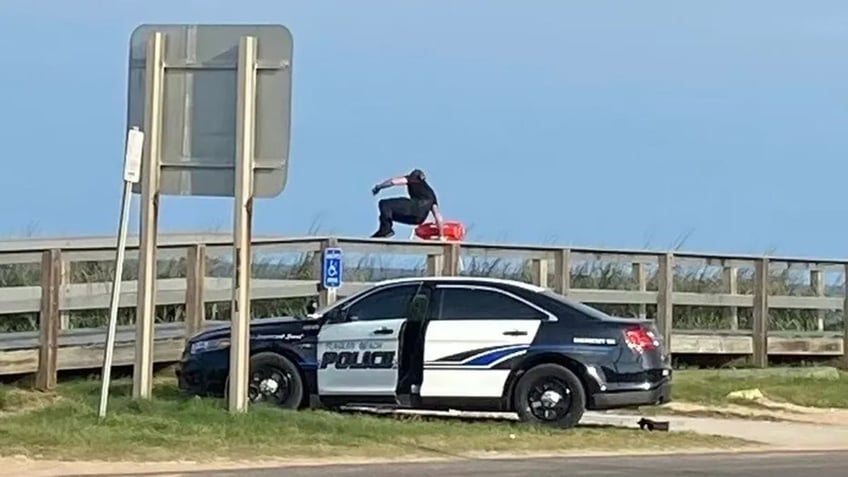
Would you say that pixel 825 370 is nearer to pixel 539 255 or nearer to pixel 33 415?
pixel 539 255

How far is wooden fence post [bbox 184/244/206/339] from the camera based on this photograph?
20.3 meters

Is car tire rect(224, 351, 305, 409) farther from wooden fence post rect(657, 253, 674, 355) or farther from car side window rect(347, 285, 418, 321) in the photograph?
wooden fence post rect(657, 253, 674, 355)

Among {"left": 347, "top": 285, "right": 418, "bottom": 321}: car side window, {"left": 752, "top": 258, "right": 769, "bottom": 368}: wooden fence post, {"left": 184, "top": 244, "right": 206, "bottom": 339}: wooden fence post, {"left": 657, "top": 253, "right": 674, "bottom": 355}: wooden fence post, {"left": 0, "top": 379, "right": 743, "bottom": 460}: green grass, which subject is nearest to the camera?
{"left": 0, "top": 379, "right": 743, "bottom": 460}: green grass

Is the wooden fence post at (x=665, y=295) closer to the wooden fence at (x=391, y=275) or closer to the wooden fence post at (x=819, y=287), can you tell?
the wooden fence at (x=391, y=275)

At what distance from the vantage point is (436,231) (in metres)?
23.7

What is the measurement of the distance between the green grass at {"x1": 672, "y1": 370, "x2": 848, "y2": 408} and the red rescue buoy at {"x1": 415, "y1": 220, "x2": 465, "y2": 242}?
362 cm

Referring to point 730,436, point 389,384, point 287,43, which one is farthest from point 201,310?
point 730,436

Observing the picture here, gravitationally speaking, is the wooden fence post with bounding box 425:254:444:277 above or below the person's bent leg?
below

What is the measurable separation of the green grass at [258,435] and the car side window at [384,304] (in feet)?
3.46

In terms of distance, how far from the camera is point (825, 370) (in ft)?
82.1

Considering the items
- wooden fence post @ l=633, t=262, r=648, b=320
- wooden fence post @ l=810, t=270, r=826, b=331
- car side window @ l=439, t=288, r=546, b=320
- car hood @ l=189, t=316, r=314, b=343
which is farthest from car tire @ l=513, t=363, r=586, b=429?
wooden fence post @ l=810, t=270, r=826, b=331

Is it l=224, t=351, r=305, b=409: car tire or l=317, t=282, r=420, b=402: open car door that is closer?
l=317, t=282, r=420, b=402: open car door

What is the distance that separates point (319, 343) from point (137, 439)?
3.63 meters

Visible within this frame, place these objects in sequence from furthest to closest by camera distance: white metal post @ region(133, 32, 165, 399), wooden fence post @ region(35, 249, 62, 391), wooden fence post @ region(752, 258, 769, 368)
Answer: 1. wooden fence post @ region(752, 258, 769, 368)
2. wooden fence post @ region(35, 249, 62, 391)
3. white metal post @ region(133, 32, 165, 399)
